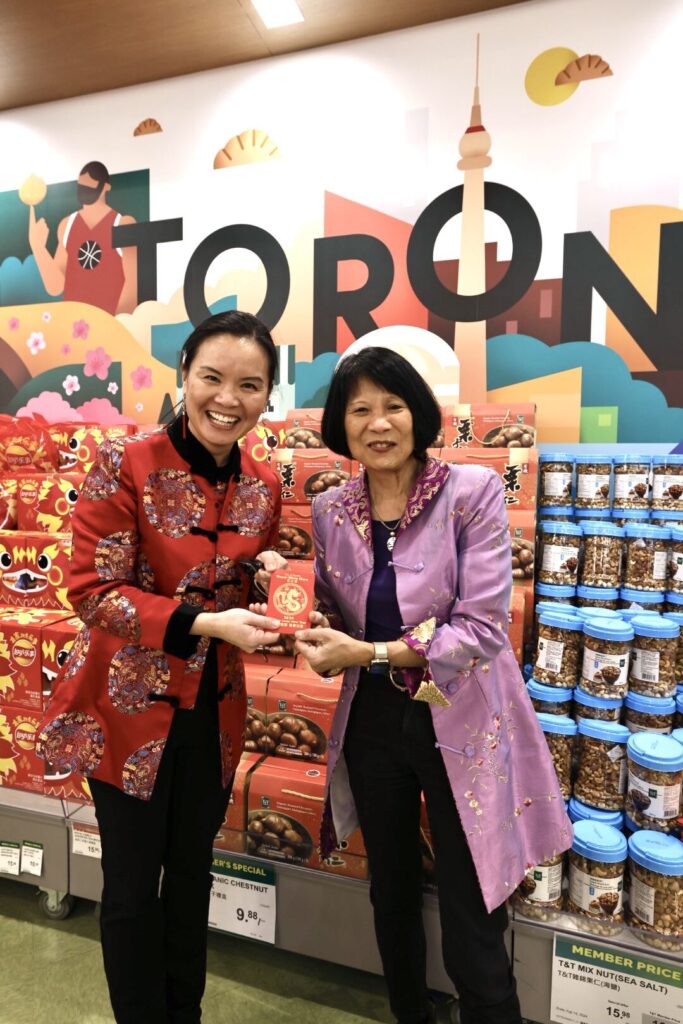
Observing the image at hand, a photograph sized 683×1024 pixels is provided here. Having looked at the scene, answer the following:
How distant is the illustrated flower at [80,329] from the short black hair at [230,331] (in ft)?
10.4

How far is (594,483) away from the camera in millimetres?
2418

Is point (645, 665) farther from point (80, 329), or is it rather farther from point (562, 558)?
point (80, 329)

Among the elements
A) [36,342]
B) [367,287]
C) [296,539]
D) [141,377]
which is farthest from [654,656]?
[36,342]

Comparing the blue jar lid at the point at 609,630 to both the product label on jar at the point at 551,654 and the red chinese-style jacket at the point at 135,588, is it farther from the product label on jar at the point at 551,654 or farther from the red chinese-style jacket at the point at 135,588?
the red chinese-style jacket at the point at 135,588

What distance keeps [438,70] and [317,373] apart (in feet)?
5.67

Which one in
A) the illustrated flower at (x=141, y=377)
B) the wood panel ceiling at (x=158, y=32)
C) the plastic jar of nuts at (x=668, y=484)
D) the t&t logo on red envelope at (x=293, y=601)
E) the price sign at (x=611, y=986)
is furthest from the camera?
the illustrated flower at (x=141, y=377)

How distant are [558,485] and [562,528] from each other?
A: 29 cm

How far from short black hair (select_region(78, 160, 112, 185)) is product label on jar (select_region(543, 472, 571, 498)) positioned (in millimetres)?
3477

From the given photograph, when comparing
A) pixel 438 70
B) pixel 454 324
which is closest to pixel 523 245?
pixel 454 324

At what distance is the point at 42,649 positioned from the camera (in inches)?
79.0

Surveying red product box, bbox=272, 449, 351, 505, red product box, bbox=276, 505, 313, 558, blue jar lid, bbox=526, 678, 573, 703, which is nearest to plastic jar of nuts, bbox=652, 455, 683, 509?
blue jar lid, bbox=526, 678, 573, 703

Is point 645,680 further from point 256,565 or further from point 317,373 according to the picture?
point 317,373

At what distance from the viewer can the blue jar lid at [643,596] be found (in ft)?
6.84

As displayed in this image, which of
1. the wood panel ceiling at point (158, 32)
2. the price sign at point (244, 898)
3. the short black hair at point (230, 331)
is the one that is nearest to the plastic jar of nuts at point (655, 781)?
the price sign at point (244, 898)
